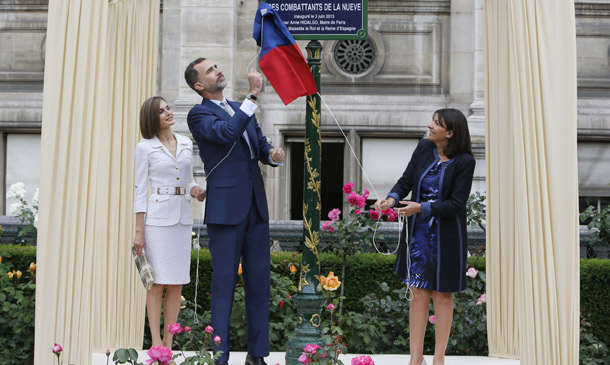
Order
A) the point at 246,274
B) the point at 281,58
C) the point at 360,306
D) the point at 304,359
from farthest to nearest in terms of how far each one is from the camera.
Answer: the point at 360,306 → the point at 281,58 → the point at 246,274 → the point at 304,359

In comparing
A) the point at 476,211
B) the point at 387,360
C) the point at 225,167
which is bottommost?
the point at 387,360

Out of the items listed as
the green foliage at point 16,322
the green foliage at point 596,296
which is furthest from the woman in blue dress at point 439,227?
the green foliage at point 16,322

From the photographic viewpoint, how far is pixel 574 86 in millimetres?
4996

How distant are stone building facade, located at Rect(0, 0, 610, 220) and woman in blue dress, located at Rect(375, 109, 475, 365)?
7.00 metres

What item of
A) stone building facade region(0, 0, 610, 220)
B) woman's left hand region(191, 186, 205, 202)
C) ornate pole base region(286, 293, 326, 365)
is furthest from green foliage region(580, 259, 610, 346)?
stone building facade region(0, 0, 610, 220)

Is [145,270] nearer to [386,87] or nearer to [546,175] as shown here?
[546,175]

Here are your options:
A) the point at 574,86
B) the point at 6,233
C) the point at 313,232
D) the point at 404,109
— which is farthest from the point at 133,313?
the point at 404,109

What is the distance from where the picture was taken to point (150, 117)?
6.22 meters

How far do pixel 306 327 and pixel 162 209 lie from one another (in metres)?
1.33

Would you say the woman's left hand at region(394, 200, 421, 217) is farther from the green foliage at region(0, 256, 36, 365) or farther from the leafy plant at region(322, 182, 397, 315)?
the green foliage at region(0, 256, 36, 365)

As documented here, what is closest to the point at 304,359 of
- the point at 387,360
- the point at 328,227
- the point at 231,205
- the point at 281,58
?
the point at 231,205

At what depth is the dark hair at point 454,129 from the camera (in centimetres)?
592

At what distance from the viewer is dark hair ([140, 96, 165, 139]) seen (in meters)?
6.21

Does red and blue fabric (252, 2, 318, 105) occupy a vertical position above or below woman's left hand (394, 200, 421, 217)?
above
